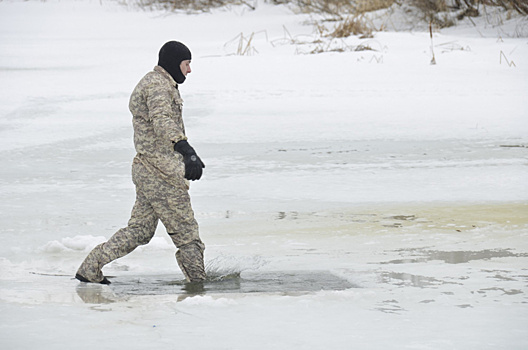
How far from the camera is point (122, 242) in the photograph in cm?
436

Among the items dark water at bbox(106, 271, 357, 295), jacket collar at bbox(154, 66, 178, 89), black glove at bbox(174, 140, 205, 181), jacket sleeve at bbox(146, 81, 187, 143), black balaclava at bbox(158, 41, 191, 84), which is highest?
black balaclava at bbox(158, 41, 191, 84)

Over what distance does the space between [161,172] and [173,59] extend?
1.82 feet

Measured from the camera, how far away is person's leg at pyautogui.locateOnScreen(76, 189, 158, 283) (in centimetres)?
435

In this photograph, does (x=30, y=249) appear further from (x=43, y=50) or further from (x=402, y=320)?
(x=43, y=50)

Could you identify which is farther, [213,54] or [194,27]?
[194,27]

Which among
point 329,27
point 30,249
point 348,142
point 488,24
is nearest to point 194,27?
point 329,27

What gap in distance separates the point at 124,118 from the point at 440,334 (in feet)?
24.3

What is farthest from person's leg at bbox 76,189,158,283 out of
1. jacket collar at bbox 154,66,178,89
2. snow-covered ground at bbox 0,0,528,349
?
jacket collar at bbox 154,66,178,89

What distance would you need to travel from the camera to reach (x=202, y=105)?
10.9 metres

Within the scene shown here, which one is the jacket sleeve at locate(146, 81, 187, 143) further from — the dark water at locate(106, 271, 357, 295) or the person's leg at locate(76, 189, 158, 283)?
the dark water at locate(106, 271, 357, 295)

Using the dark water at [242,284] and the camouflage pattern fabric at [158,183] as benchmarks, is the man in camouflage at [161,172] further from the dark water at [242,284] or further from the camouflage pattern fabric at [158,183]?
the dark water at [242,284]

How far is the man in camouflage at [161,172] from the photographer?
4082mm

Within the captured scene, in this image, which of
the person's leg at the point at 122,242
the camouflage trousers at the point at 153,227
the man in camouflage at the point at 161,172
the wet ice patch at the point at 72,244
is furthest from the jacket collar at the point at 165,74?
the wet ice patch at the point at 72,244

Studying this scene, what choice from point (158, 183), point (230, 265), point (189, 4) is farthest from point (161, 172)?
point (189, 4)
